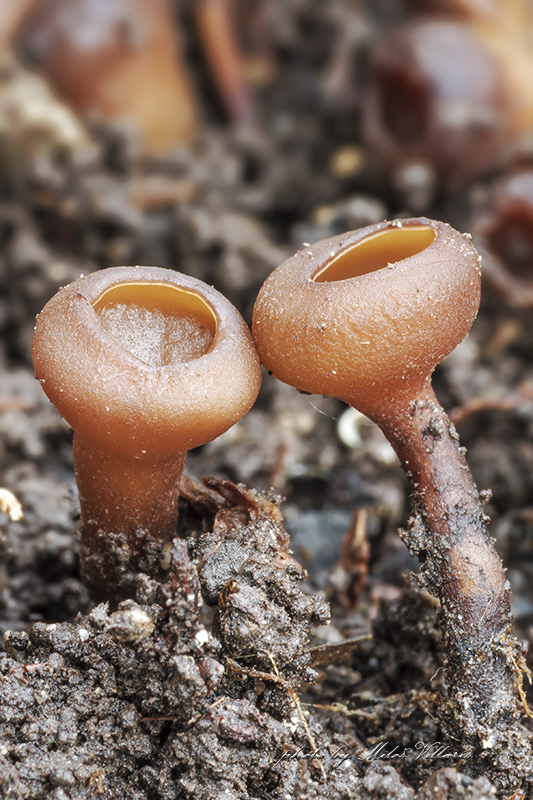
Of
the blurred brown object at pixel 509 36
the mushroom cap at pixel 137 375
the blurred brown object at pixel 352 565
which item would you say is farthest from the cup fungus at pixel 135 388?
the blurred brown object at pixel 509 36

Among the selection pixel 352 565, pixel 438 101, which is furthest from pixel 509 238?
pixel 352 565

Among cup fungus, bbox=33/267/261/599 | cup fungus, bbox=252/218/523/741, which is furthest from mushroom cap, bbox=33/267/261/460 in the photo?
cup fungus, bbox=252/218/523/741

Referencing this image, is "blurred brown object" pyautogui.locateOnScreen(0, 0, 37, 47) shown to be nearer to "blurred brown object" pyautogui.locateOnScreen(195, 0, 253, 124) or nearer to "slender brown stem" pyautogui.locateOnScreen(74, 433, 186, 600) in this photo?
"blurred brown object" pyautogui.locateOnScreen(195, 0, 253, 124)

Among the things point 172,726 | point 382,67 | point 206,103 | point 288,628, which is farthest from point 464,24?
point 172,726

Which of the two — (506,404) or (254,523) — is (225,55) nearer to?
(506,404)

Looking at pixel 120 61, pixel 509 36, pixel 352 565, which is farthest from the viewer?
pixel 509 36

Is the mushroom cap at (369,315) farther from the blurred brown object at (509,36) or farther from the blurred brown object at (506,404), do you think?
the blurred brown object at (509,36)
